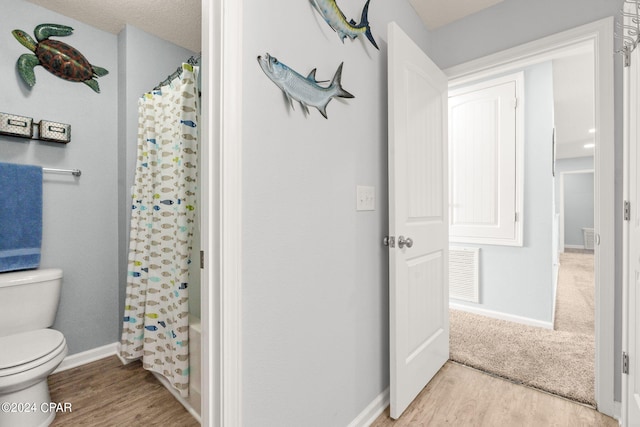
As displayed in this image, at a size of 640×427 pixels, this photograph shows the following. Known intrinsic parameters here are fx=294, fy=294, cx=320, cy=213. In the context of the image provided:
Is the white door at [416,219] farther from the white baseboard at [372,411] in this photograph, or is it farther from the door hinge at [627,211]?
the door hinge at [627,211]

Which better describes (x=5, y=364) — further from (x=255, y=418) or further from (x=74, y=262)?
(x=255, y=418)

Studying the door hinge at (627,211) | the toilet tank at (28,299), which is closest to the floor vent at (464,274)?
the door hinge at (627,211)

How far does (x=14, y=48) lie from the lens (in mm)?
1890

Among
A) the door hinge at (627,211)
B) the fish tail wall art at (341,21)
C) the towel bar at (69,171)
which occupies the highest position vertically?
the fish tail wall art at (341,21)

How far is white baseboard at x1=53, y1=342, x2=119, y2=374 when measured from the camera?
6.78ft

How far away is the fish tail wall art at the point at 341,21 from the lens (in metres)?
1.26

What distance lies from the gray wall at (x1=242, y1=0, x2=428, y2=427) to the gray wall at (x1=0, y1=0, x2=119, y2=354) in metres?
1.90

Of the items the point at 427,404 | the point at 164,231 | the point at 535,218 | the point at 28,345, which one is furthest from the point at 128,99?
the point at 535,218

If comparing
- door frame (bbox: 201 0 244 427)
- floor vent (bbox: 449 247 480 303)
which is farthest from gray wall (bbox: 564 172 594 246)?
door frame (bbox: 201 0 244 427)

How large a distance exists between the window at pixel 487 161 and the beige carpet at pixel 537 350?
2.61 ft

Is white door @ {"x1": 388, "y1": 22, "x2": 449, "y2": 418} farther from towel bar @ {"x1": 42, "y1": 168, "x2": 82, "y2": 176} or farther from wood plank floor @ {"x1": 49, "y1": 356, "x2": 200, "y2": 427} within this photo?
towel bar @ {"x1": 42, "y1": 168, "x2": 82, "y2": 176}

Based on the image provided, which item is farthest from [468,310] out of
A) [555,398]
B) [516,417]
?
[516,417]

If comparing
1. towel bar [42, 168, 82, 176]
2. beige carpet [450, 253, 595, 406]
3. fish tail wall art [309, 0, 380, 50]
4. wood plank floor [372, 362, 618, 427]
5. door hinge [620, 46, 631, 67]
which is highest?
fish tail wall art [309, 0, 380, 50]

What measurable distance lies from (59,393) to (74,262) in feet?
2.76
